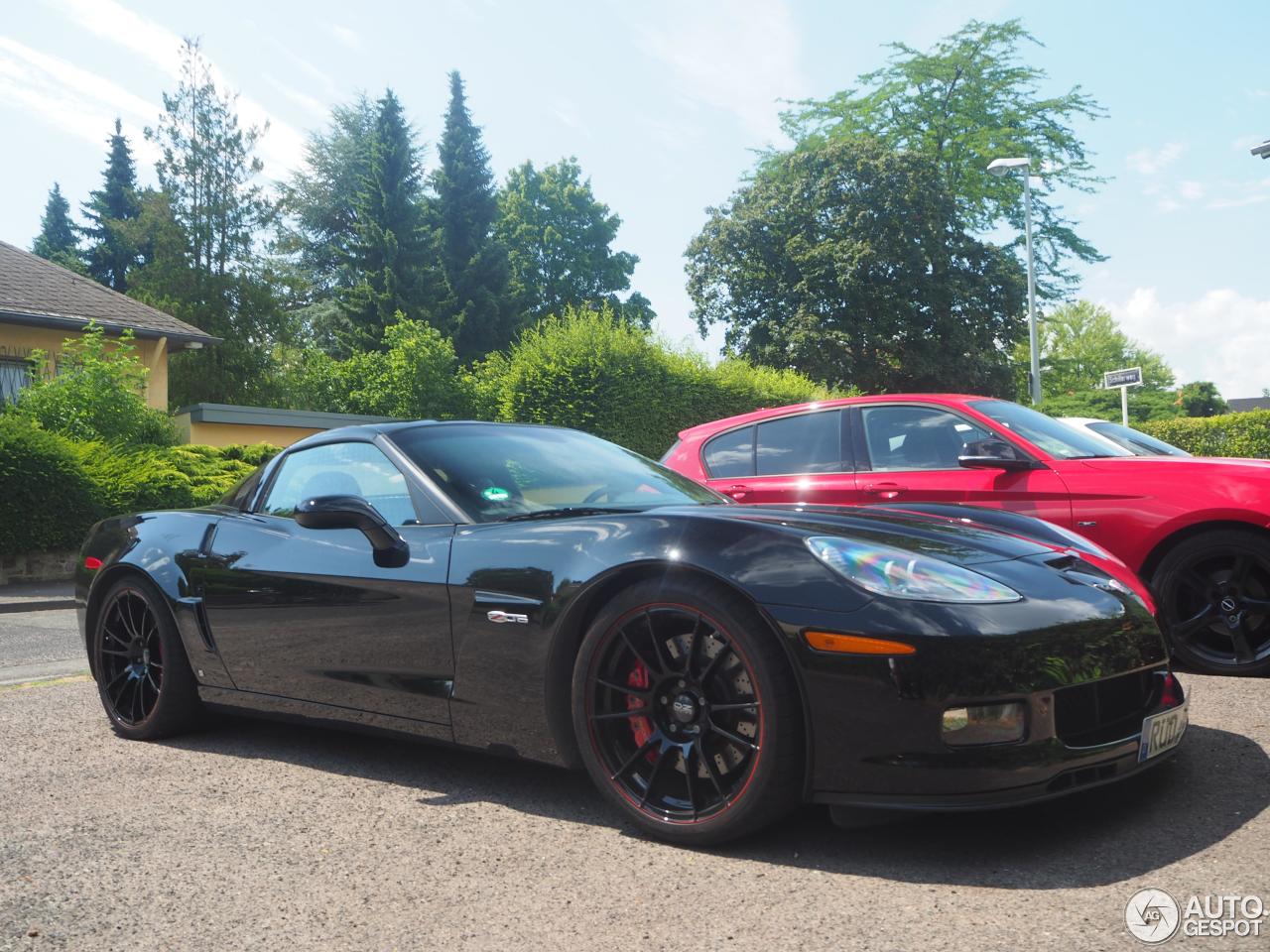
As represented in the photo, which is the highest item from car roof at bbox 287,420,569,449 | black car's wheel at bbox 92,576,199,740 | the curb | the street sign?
the street sign

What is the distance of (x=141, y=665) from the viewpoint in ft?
15.2

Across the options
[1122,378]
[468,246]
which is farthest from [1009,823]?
[468,246]

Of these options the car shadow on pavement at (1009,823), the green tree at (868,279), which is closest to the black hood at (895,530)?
the car shadow on pavement at (1009,823)

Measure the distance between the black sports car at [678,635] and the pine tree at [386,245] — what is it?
39.5 m

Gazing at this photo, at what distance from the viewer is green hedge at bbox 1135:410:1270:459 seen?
24.2 metres

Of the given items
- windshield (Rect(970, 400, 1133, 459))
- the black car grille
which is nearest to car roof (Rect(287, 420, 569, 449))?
the black car grille

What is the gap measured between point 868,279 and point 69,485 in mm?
28809

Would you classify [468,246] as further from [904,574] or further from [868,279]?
[904,574]

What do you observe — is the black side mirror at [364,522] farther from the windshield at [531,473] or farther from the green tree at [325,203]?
the green tree at [325,203]

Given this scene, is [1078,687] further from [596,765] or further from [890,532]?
[596,765]

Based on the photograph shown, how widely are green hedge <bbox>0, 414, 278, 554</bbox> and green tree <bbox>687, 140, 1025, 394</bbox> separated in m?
25.7

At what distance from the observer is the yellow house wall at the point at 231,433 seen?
2042 centimetres

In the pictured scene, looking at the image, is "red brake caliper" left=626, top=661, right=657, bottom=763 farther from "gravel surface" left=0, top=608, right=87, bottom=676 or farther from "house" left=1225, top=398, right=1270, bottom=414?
"house" left=1225, top=398, right=1270, bottom=414

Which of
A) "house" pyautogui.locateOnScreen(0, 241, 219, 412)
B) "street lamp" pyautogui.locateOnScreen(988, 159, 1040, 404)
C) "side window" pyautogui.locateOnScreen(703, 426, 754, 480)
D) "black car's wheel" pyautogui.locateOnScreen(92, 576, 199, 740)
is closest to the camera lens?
"black car's wheel" pyautogui.locateOnScreen(92, 576, 199, 740)
